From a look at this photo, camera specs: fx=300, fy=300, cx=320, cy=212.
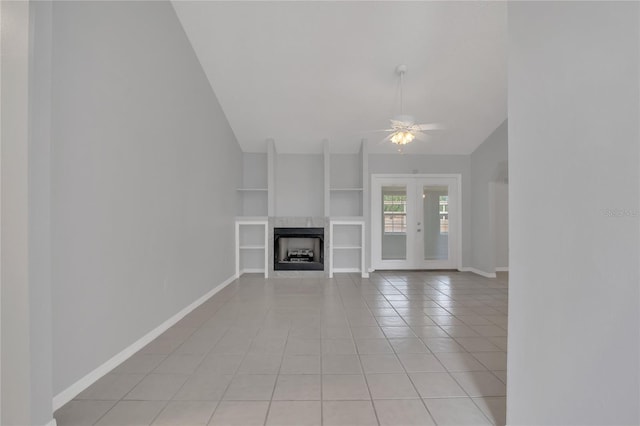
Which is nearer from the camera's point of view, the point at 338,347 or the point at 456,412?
the point at 456,412

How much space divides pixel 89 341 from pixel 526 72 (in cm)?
291

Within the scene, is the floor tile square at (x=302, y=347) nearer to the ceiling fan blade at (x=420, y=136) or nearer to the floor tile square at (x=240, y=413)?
the floor tile square at (x=240, y=413)

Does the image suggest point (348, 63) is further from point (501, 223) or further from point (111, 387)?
point (501, 223)

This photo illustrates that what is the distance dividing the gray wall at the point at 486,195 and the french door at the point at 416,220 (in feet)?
1.10

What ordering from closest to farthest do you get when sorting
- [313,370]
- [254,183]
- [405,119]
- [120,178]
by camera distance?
[313,370], [120,178], [405,119], [254,183]

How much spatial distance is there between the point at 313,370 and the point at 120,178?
2040mm

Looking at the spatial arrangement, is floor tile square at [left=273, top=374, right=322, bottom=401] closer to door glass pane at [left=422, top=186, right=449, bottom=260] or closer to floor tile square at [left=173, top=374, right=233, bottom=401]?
floor tile square at [left=173, top=374, right=233, bottom=401]

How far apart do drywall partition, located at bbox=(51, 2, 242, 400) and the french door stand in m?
3.93

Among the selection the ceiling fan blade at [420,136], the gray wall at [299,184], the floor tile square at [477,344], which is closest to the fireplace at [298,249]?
the gray wall at [299,184]

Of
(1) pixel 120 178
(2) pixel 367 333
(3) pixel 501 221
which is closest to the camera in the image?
(1) pixel 120 178

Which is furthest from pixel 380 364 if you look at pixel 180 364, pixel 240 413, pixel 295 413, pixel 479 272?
pixel 479 272

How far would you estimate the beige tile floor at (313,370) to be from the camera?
66.4 inches

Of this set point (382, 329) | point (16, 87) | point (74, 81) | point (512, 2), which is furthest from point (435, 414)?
point (74, 81)

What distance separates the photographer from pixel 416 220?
257 inches
